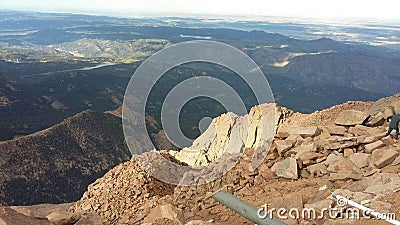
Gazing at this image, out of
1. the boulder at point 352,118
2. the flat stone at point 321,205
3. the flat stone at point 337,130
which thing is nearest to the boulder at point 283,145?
the flat stone at point 337,130

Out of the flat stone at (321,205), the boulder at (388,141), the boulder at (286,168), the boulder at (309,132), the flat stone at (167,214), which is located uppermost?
the boulder at (388,141)

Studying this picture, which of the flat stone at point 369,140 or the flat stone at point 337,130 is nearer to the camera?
the flat stone at point 369,140

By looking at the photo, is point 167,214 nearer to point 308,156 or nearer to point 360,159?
point 308,156

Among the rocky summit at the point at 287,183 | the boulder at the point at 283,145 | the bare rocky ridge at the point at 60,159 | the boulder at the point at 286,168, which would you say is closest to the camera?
the rocky summit at the point at 287,183

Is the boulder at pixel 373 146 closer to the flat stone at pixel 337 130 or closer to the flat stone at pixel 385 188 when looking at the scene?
the flat stone at pixel 337 130

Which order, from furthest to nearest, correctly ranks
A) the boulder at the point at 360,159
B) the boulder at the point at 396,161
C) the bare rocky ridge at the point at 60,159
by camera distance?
the bare rocky ridge at the point at 60,159 < the boulder at the point at 360,159 < the boulder at the point at 396,161

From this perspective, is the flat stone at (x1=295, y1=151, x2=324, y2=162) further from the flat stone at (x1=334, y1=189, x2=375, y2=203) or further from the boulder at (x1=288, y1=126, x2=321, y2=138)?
the flat stone at (x1=334, y1=189, x2=375, y2=203)

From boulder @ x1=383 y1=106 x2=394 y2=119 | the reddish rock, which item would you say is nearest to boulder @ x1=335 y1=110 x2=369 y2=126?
boulder @ x1=383 y1=106 x2=394 y2=119
